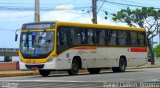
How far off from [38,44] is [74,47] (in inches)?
97.5

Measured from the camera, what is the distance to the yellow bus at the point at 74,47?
28.8 metres

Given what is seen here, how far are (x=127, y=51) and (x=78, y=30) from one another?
19.9 feet

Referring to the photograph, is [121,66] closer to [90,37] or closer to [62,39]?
[90,37]

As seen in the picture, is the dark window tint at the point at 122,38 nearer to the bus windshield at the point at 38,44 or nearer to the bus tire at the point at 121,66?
the bus tire at the point at 121,66

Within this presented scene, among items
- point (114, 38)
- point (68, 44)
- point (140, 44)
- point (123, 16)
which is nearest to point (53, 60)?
point (68, 44)

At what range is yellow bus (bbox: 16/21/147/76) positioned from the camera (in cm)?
2878

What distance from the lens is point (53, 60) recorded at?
2881 centimetres

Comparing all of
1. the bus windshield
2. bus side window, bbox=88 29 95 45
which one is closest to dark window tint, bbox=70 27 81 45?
bus side window, bbox=88 29 95 45

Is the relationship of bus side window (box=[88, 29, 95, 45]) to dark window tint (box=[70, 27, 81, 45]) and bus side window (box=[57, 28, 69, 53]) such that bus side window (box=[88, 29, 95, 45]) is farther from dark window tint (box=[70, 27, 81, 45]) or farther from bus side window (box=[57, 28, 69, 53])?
bus side window (box=[57, 28, 69, 53])

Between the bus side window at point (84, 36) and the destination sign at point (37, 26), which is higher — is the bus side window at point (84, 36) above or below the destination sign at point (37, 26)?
below

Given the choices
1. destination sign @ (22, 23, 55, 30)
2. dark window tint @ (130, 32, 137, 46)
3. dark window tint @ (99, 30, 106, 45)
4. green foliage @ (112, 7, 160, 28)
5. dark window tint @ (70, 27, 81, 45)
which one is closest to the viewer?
destination sign @ (22, 23, 55, 30)

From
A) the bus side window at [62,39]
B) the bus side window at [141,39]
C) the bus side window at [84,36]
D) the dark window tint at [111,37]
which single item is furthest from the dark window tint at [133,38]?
the bus side window at [62,39]

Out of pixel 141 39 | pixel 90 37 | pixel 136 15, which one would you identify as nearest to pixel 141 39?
pixel 141 39

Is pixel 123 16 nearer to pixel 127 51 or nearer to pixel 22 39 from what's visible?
pixel 127 51
